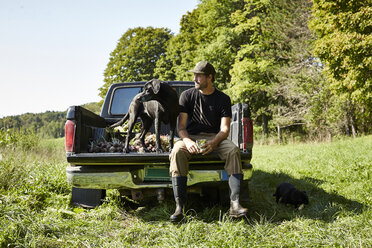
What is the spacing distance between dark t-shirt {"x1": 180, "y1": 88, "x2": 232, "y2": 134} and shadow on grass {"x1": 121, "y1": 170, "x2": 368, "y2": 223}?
976mm

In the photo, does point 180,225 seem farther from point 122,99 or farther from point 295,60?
point 295,60

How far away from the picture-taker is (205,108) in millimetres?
3438

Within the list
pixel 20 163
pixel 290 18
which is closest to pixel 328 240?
pixel 20 163

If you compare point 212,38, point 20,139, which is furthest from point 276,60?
point 20,139

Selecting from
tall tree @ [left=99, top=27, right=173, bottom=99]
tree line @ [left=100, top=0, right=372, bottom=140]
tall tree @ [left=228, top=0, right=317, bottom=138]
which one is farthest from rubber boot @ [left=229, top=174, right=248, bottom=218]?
tall tree @ [left=99, top=27, right=173, bottom=99]

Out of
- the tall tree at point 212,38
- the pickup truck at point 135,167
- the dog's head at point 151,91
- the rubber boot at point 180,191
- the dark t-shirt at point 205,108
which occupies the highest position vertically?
the tall tree at point 212,38

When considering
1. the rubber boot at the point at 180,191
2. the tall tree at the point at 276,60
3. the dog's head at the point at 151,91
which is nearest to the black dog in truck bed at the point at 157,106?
the dog's head at the point at 151,91

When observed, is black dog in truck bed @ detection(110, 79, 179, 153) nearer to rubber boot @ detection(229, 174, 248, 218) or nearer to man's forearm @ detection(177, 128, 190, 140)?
man's forearm @ detection(177, 128, 190, 140)

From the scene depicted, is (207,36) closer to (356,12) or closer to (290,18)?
(290,18)

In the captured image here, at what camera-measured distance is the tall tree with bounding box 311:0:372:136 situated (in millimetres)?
9281

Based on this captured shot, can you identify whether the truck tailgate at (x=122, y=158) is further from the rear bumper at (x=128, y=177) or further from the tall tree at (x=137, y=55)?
the tall tree at (x=137, y=55)

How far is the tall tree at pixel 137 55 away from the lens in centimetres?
3119

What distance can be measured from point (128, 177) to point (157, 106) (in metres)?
0.94

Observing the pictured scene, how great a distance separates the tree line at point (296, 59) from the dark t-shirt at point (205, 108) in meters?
8.00
